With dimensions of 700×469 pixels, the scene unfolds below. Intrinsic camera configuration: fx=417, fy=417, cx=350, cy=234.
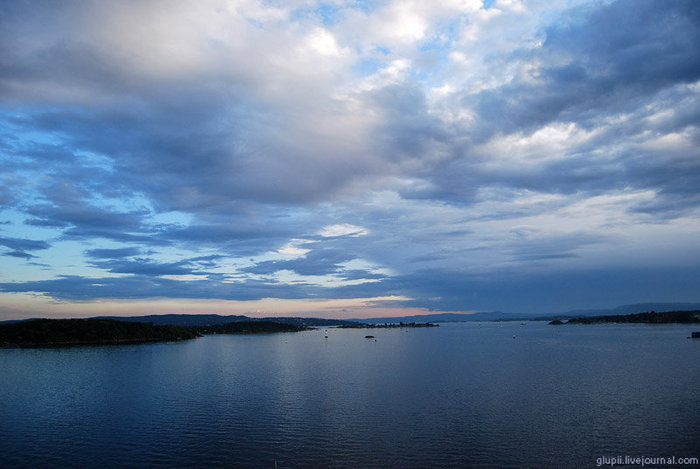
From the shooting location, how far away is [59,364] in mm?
119500

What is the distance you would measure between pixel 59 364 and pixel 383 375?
95.5 metres

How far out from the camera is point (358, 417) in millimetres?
52781

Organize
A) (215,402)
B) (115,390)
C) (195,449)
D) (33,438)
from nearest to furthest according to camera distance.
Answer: (195,449)
(33,438)
(215,402)
(115,390)

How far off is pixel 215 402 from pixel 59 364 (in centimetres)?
8411

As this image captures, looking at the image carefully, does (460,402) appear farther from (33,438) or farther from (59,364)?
(59,364)

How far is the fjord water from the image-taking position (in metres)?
39.9

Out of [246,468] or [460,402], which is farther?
[460,402]

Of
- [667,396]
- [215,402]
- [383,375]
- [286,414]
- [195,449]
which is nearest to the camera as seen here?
[195,449]

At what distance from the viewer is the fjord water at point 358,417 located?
39906mm

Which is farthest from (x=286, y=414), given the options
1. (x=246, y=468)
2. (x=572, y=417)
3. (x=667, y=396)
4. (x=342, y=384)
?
(x=667, y=396)

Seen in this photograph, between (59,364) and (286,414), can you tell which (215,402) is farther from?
(59,364)

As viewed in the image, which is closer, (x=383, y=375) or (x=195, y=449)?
(x=195, y=449)

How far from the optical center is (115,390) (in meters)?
76.8

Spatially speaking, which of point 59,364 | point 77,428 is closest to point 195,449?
point 77,428
